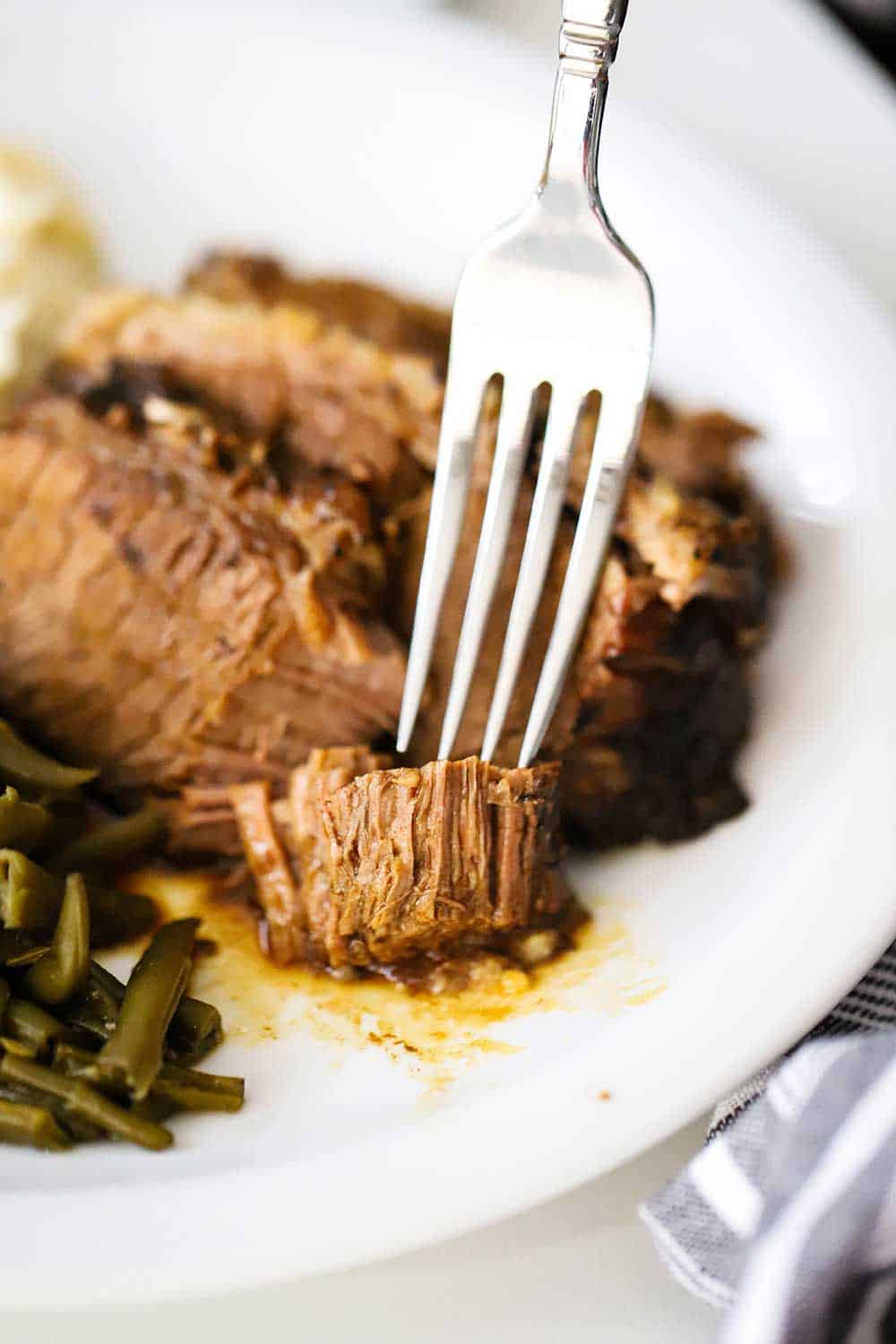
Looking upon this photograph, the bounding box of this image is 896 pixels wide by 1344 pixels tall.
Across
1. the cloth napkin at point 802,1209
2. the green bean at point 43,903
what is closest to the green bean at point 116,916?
the green bean at point 43,903

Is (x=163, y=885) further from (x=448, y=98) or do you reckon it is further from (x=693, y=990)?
(x=448, y=98)

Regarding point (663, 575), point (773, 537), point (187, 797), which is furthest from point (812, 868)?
point (187, 797)

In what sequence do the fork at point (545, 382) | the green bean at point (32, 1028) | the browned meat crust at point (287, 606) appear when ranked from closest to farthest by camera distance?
the green bean at point (32, 1028)
the fork at point (545, 382)
the browned meat crust at point (287, 606)

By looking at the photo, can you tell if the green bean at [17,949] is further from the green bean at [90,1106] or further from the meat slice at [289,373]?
the meat slice at [289,373]

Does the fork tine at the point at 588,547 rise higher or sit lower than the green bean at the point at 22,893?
higher

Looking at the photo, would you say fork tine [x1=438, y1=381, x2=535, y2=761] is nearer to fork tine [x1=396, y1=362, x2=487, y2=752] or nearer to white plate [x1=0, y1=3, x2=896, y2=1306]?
fork tine [x1=396, y1=362, x2=487, y2=752]

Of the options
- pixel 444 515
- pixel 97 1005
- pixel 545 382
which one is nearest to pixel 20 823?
pixel 97 1005
